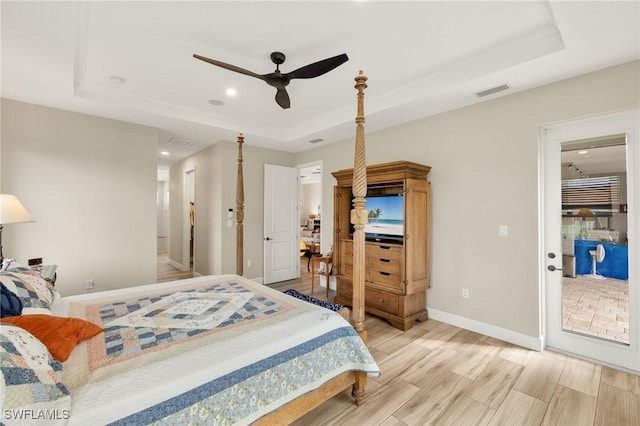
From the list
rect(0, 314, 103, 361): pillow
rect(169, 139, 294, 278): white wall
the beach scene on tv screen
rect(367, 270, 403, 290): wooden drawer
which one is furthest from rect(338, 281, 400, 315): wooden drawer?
rect(0, 314, 103, 361): pillow

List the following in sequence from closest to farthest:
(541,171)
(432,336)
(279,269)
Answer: (541,171) → (432,336) → (279,269)

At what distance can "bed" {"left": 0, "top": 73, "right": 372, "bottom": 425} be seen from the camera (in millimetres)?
1070

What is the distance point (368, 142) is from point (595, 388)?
3442 millimetres

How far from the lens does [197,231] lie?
555cm

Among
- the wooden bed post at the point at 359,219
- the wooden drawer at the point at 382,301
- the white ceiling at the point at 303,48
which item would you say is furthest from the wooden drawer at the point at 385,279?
the white ceiling at the point at 303,48

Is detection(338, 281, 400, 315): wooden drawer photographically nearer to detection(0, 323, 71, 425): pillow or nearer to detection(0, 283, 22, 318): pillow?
detection(0, 323, 71, 425): pillow

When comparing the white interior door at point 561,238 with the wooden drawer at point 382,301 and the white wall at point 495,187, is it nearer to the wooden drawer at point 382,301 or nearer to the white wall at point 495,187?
the white wall at point 495,187

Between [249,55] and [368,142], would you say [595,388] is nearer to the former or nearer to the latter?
[368,142]

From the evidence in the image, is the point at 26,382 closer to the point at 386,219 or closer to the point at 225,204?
the point at 386,219

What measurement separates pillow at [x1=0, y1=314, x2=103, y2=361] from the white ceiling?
76.2 inches

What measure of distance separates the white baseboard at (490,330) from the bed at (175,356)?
5.95 feet

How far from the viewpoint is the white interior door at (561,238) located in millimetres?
2318

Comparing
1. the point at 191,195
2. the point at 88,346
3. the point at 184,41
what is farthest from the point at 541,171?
the point at 191,195

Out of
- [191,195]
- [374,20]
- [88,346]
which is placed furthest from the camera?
[191,195]
